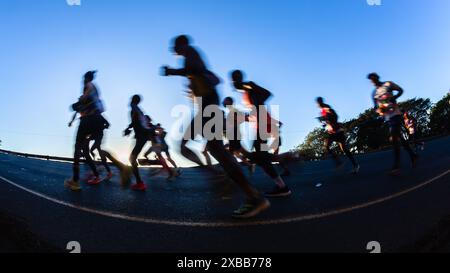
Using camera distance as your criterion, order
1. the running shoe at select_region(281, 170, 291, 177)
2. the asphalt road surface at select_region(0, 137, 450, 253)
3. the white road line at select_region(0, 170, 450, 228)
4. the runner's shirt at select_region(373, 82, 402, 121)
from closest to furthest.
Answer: the asphalt road surface at select_region(0, 137, 450, 253)
the white road line at select_region(0, 170, 450, 228)
the runner's shirt at select_region(373, 82, 402, 121)
the running shoe at select_region(281, 170, 291, 177)

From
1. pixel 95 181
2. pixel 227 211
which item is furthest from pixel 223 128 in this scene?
pixel 95 181

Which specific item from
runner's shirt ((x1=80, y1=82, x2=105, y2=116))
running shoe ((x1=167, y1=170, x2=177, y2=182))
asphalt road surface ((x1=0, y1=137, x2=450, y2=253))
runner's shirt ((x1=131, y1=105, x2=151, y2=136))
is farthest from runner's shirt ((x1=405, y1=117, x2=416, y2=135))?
runner's shirt ((x1=80, y1=82, x2=105, y2=116))

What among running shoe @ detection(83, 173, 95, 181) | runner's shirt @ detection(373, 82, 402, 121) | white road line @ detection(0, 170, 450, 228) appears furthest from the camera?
running shoe @ detection(83, 173, 95, 181)

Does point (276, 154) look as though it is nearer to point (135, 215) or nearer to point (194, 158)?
point (194, 158)

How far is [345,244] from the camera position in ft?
2.55

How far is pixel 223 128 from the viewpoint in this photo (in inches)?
43.7

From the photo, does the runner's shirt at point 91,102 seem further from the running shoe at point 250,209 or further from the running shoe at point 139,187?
the running shoe at point 250,209

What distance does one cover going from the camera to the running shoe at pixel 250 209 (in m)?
1.08

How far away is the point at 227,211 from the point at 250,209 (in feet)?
0.34

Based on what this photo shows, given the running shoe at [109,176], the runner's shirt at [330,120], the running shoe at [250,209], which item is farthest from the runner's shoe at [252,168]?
the running shoe at [109,176]

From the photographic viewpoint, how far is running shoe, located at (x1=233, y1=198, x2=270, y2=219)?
108 cm

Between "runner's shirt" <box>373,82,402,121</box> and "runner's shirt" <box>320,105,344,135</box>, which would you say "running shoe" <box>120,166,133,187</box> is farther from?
"runner's shirt" <box>373,82,402,121</box>
